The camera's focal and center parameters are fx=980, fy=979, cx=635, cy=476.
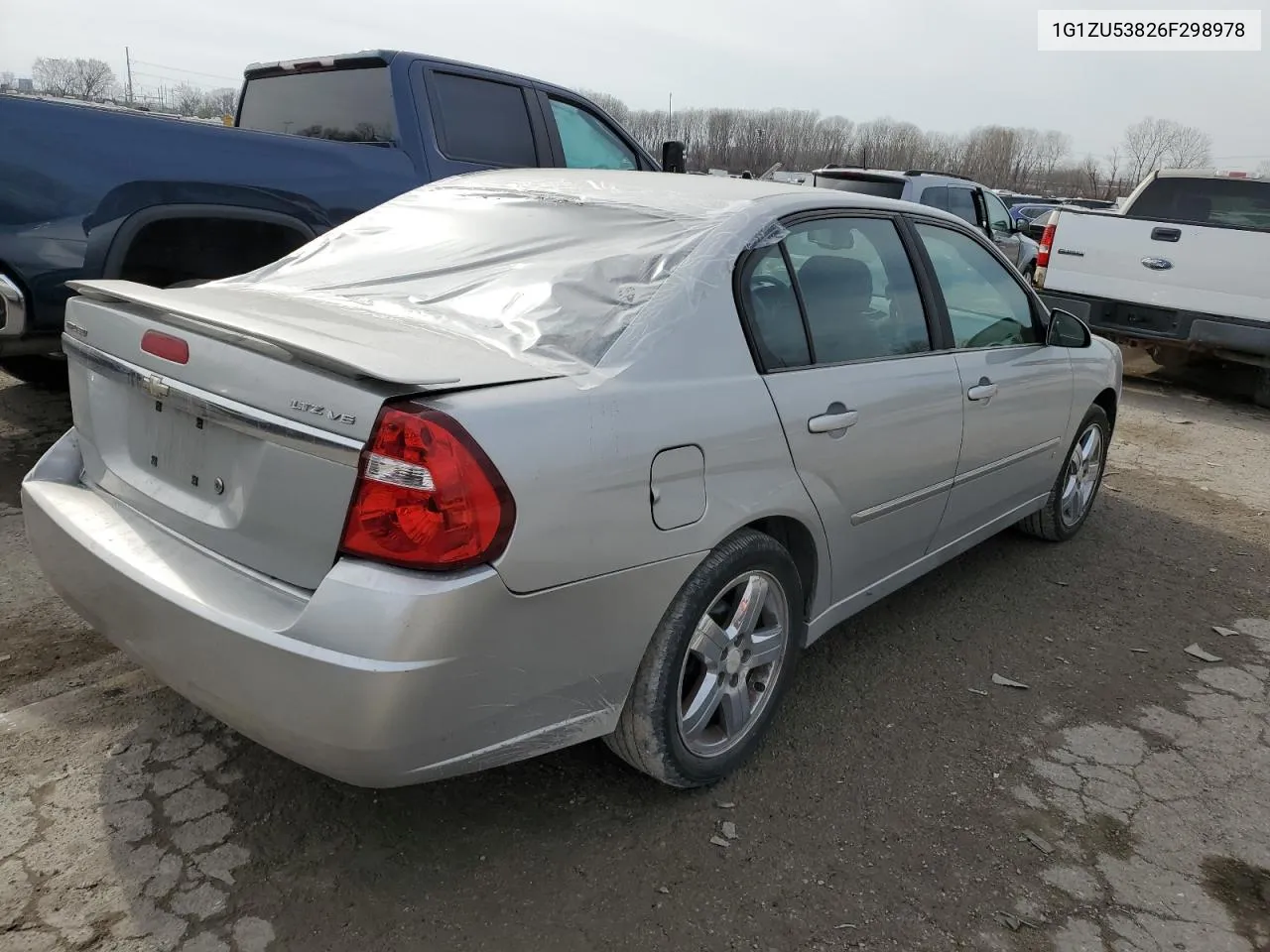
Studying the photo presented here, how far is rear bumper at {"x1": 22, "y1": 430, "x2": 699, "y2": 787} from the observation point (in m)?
1.94

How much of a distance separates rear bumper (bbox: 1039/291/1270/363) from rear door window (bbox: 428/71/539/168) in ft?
17.6

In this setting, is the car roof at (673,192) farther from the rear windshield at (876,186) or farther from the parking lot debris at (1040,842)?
the rear windshield at (876,186)

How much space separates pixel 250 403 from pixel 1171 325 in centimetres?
844

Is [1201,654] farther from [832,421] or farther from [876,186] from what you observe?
[876,186]

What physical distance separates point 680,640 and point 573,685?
339mm

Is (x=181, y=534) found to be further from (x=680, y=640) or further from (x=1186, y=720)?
(x=1186, y=720)

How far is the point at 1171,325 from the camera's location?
27.8 feet

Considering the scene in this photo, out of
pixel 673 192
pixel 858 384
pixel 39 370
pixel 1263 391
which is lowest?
pixel 1263 391

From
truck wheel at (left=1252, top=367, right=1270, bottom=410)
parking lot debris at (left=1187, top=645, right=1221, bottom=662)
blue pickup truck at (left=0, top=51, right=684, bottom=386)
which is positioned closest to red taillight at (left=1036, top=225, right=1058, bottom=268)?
truck wheel at (left=1252, top=367, right=1270, bottom=410)

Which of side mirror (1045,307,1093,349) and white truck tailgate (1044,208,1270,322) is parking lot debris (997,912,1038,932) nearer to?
side mirror (1045,307,1093,349)

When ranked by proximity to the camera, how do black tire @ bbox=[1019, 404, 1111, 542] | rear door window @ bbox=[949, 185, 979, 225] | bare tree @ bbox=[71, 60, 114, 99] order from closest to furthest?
black tire @ bbox=[1019, 404, 1111, 542] → rear door window @ bbox=[949, 185, 979, 225] → bare tree @ bbox=[71, 60, 114, 99]

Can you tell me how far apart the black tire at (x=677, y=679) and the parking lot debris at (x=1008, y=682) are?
4.06 ft

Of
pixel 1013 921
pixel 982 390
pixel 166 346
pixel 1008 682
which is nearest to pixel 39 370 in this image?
pixel 166 346

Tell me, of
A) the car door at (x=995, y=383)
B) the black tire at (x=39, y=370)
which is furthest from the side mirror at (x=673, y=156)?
the black tire at (x=39, y=370)
